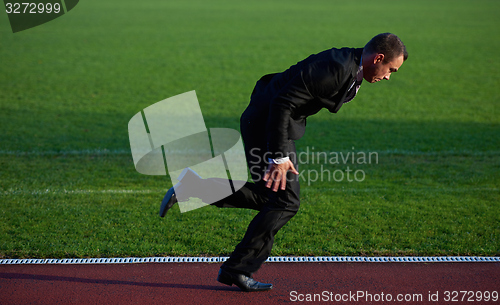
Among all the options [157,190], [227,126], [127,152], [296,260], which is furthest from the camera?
[227,126]

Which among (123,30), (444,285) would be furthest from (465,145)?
(123,30)

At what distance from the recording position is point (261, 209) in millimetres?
3826

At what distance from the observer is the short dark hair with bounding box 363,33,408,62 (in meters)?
3.43

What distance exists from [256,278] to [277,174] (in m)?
1.14

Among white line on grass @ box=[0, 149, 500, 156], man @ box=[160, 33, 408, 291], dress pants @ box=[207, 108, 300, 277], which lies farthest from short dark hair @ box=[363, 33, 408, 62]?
white line on grass @ box=[0, 149, 500, 156]

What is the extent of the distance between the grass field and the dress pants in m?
0.95

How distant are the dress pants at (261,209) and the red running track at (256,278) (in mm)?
358

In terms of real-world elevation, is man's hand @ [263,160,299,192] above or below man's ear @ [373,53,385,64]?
below

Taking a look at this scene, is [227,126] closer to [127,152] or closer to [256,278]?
[127,152]

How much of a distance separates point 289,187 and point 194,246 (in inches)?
60.3

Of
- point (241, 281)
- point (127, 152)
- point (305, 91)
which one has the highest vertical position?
point (305, 91)

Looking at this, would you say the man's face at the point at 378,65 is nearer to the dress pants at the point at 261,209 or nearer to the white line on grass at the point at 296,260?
the dress pants at the point at 261,209

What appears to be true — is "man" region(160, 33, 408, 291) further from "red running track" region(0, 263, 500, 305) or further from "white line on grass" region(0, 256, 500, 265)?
"white line on grass" region(0, 256, 500, 265)

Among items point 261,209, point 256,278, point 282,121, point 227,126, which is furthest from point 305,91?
point 227,126
